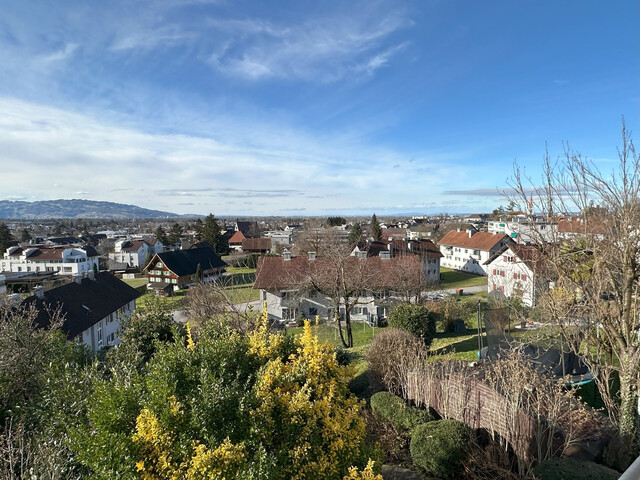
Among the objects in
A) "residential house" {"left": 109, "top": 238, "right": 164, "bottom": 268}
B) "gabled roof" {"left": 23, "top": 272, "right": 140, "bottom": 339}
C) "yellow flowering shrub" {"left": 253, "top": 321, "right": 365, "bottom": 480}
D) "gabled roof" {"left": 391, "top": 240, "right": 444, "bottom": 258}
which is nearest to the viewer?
"yellow flowering shrub" {"left": 253, "top": 321, "right": 365, "bottom": 480}

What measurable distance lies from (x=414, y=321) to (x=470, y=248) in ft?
129

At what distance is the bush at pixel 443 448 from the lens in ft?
24.1

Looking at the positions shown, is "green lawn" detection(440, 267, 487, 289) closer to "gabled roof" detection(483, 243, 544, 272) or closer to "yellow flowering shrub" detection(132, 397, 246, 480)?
"gabled roof" detection(483, 243, 544, 272)

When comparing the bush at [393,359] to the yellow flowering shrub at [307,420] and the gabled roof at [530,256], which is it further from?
the yellow flowering shrub at [307,420]

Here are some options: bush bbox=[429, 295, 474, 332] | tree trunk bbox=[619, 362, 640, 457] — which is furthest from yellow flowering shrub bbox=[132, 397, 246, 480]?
bush bbox=[429, 295, 474, 332]

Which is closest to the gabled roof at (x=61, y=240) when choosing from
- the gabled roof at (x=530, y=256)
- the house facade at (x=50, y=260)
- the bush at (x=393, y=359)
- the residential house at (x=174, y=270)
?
the house facade at (x=50, y=260)

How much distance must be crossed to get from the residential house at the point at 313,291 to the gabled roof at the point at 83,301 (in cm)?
1040

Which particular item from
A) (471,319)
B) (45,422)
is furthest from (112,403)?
(471,319)

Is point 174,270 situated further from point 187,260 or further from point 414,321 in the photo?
point 414,321

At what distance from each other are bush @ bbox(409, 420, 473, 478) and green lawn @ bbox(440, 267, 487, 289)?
33723mm

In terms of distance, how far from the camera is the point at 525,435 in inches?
279

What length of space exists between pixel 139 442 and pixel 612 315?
9.19 meters

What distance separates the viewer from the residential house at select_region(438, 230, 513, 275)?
159ft

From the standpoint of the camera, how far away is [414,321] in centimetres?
1593
